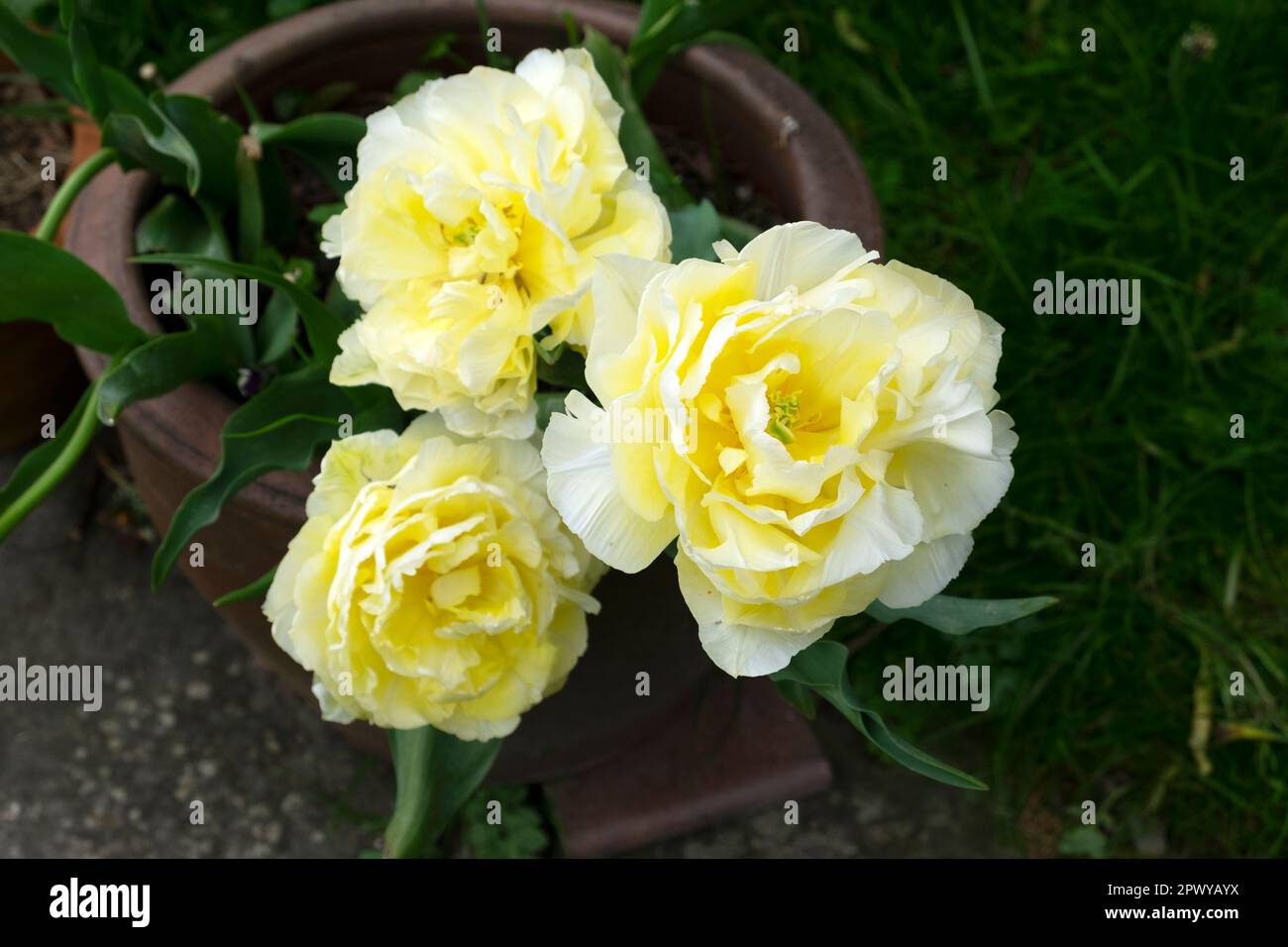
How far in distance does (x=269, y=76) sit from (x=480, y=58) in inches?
7.1

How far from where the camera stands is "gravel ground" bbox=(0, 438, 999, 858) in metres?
1.38

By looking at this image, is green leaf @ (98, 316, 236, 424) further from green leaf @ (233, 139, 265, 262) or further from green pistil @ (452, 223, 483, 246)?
green pistil @ (452, 223, 483, 246)

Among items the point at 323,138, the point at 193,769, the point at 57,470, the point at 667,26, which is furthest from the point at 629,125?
the point at 193,769

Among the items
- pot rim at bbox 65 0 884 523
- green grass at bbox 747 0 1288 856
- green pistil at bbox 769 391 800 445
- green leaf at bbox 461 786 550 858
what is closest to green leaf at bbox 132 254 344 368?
pot rim at bbox 65 0 884 523

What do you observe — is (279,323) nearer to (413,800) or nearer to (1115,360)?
(413,800)

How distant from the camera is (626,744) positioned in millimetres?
1358

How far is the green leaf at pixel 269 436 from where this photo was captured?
83cm

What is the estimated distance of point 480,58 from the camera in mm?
1152

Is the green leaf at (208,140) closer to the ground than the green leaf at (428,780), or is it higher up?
higher up

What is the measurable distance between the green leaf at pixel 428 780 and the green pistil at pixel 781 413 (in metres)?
0.36

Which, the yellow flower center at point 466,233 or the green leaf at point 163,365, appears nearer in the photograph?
the yellow flower center at point 466,233

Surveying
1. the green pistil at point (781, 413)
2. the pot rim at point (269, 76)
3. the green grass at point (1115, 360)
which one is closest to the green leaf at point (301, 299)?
the pot rim at point (269, 76)

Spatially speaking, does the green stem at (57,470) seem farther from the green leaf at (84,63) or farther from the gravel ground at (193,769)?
the gravel ground at (193,769)

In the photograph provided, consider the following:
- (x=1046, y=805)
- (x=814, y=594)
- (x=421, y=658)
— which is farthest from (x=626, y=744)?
(x=814, y=594)
